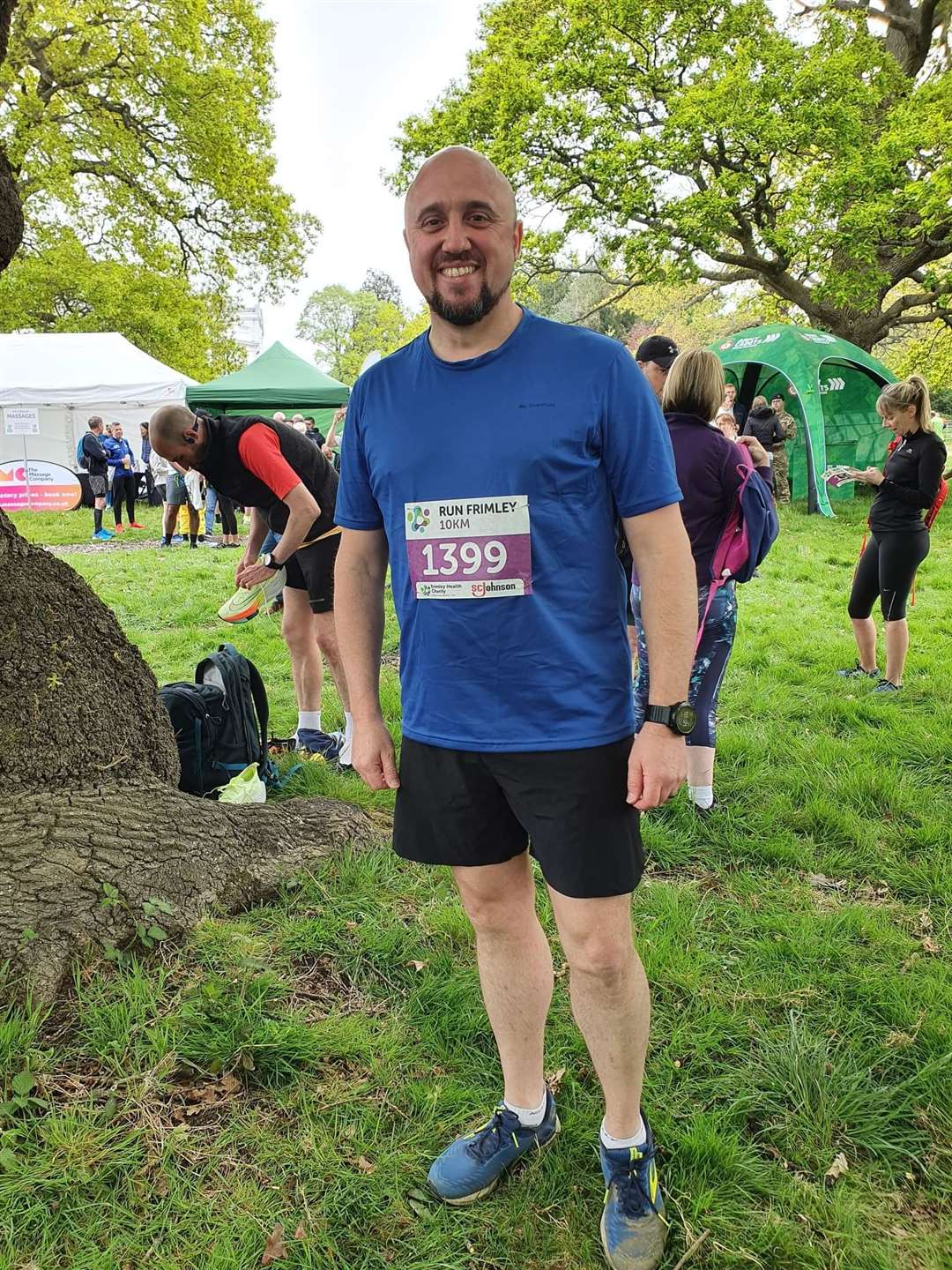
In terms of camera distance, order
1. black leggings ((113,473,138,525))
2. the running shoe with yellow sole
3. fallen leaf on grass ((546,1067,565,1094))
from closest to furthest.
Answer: fallen leaf on grass ((546,1067,565,1094)) → the running shoe with yellow sole → black leggings ((113,473,138,525))

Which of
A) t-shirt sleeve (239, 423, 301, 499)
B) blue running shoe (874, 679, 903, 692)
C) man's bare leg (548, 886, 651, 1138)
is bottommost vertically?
blue running shoe (874, 679, 903, 692)

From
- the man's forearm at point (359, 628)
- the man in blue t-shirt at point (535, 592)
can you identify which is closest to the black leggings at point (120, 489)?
the man's forearm at point (359, 628)

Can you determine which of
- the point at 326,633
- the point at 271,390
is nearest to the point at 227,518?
the point at 271,390

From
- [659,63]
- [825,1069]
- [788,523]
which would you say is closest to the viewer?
[825,1069]

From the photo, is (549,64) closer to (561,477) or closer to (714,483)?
(714,483)

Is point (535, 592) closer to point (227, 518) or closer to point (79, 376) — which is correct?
point (227, 518)

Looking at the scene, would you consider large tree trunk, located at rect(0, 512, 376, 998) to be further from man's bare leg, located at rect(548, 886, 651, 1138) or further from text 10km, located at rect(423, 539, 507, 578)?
text 10km, located at rect(423, 539, 507, 578)

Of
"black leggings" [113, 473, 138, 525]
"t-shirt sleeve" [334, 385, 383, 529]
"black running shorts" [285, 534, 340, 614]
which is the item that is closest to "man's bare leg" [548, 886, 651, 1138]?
"t-shirt sleeve" [334, 385, 383, 529]

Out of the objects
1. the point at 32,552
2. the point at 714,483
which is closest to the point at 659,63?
the point at 714,483

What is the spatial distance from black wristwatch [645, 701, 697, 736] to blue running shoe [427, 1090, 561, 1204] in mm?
1113

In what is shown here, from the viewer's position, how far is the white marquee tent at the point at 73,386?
16.9 metres

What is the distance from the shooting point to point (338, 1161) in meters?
1.94

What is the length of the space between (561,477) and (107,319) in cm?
2493

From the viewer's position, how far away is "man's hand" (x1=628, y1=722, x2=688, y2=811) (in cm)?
156
